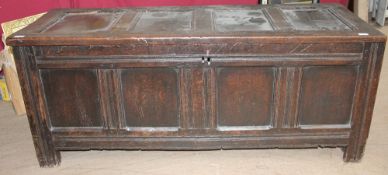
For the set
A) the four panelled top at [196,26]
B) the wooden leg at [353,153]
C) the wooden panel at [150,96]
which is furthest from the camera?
the wooden leg at [353,153]

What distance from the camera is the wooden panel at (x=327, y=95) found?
5.98ft

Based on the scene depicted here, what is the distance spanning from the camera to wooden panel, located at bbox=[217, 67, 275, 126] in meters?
1.83

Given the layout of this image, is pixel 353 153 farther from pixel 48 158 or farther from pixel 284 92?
pixel 48 158

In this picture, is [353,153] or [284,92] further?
[353,153]

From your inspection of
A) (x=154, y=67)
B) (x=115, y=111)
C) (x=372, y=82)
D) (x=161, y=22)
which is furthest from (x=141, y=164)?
(x=372, y=82)

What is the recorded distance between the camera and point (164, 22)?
1.98 metres

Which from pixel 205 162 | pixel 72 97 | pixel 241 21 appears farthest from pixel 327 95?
pixel 72 97

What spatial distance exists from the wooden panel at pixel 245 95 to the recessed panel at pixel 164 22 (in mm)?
273

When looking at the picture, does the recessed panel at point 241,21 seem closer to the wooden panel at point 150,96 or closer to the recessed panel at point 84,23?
the wooden panel at point 150,96

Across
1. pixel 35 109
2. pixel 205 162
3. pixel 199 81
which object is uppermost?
pixel 199 81

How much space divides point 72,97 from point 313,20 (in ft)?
3.83

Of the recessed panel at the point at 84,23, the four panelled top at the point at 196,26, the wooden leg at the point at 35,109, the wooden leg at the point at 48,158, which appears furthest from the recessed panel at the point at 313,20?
the wooden leg at the point at 48,158

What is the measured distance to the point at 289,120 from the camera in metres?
1.92

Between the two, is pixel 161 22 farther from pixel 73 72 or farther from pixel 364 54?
pixel 364 54
